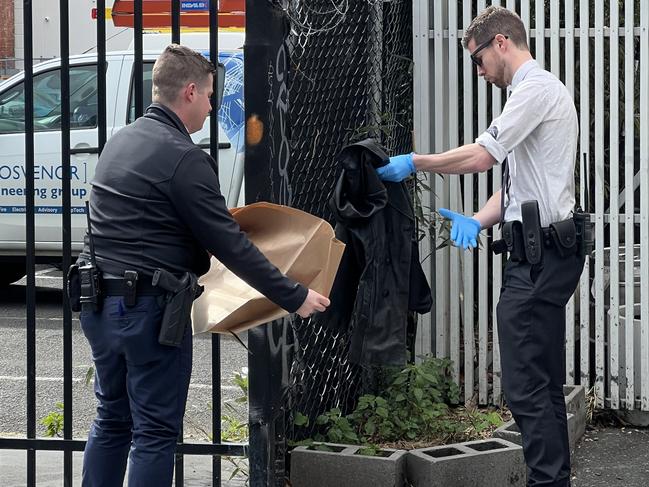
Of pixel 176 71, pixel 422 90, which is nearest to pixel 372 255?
pixel 176 71

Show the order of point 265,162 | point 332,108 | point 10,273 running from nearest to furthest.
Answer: point 265,162 < point 332,108 < point 10,273

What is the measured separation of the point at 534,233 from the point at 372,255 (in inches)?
25.2

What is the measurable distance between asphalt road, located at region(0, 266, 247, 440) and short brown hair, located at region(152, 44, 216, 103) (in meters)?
1.98

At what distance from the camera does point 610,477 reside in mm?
5391

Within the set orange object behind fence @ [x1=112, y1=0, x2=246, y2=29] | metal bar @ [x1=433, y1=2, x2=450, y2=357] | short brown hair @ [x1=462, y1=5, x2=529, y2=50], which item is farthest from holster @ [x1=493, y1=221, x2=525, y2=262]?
orange object behind fence @ [x1=112, y1=0, x2=246, y2=29]

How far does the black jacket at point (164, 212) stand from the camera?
3758 millimetres

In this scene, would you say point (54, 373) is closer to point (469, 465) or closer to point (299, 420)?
point (299, 420)

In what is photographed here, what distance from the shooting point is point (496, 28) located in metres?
4.46

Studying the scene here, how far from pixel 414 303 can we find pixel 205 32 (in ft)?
17.1

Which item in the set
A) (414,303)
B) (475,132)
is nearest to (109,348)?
(414,303)

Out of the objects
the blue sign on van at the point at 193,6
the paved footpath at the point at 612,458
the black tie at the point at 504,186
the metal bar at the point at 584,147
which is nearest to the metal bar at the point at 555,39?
the metal bar at the point at 584,147

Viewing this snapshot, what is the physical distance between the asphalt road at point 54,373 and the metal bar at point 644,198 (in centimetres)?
216

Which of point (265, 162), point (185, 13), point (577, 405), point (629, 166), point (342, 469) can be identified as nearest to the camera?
point (265, 162)

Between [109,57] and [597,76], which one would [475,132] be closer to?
[597,76]
